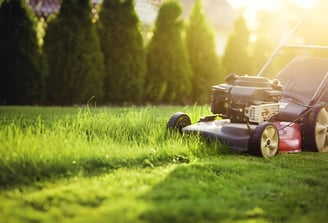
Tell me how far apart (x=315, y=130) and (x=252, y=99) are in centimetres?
110

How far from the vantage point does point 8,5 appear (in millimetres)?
11297

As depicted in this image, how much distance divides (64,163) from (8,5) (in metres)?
7.07

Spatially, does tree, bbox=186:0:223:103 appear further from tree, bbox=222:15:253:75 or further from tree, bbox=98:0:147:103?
tree, bbox=98:0:147:103

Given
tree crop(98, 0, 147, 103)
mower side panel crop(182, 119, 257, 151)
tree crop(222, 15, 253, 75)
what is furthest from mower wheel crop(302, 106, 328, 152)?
tree crop(222, 15, 253, 75)

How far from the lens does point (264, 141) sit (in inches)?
251

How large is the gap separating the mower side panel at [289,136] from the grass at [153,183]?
0.23 metres

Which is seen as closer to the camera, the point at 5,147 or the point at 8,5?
the point at 5,147

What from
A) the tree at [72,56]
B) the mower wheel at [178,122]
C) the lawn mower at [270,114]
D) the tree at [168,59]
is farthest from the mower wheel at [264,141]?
the tree at [168,59]

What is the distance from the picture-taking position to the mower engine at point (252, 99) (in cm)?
656

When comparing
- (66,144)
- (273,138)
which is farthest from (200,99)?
(66,144)

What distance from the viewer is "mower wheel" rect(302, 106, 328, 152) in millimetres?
7086

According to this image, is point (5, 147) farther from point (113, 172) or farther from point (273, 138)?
point (273, 138)

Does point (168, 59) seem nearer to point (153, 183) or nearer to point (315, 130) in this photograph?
point (315, 130)

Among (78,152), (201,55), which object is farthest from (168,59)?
(78,152)
